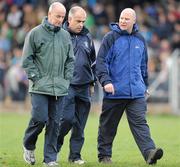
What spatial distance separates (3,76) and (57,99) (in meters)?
15.1

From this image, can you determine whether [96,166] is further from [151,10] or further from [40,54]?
[151,10]

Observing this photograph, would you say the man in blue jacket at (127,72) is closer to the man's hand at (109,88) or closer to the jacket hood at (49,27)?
the man's hand at (109,88)

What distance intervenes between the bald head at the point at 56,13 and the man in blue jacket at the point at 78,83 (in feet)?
2.63

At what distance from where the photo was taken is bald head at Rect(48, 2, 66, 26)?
11548 mm

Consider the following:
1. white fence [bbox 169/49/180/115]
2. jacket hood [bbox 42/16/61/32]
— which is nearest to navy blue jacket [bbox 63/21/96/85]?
jacket hood [bbox 42/16/61/32]

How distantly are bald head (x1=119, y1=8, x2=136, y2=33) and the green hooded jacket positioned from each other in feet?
3.84

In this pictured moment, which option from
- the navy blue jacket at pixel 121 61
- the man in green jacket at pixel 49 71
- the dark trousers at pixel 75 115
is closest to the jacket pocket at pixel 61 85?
the man in green jacket at pixel 49 71

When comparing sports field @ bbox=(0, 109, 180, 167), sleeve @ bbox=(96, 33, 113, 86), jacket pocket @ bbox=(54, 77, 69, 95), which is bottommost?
sports field @ bbox=(0, 109, 180, 167)

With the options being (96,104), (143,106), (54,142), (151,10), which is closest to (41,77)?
(54,142)

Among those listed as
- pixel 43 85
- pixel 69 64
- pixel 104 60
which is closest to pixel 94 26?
pixel 104 60

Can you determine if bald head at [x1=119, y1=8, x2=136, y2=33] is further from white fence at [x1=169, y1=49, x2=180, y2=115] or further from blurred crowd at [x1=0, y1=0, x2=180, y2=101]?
blurred crowd at [x1=0, y1=0, x2=180, y2=101]

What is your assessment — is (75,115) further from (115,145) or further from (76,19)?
(115,145)

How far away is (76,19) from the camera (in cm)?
1244

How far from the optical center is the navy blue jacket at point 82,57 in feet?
41.3
